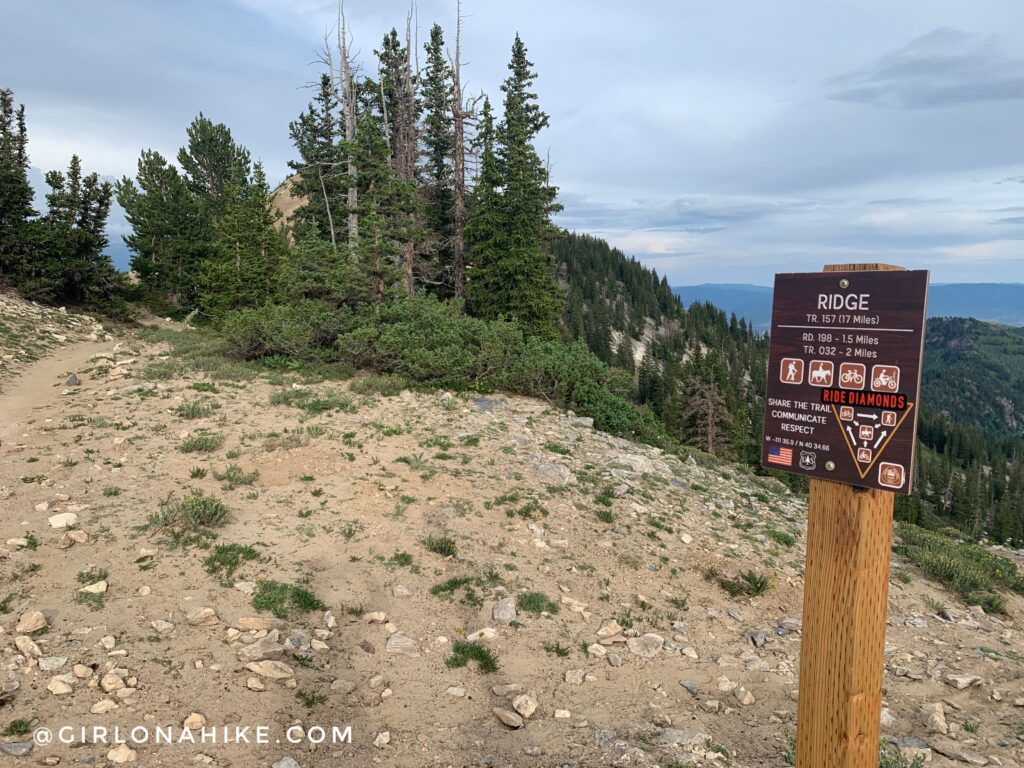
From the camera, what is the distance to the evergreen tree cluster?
96.1 ft

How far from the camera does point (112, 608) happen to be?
19.8ft

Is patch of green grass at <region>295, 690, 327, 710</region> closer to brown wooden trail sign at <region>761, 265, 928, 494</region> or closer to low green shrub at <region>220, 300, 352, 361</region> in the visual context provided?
brown wooden trail sign at <region>761, 265, 928, 494</region>

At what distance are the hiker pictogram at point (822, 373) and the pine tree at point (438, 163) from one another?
27.7m

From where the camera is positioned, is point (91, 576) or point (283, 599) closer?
point (91, 576)

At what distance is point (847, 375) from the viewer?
10.3 ft

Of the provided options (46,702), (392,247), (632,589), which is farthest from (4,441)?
(392,247)

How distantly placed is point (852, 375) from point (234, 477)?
912cm

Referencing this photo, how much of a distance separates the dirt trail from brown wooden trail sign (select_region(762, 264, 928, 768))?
1248 centimetres

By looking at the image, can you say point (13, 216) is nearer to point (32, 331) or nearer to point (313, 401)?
point (32, 331)

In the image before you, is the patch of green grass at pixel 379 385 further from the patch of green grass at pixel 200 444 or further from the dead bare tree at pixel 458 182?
the dead bare tree at pixel 458 182

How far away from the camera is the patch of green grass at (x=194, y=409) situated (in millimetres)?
12148

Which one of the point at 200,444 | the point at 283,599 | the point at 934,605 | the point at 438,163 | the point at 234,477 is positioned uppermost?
the point at 438,163

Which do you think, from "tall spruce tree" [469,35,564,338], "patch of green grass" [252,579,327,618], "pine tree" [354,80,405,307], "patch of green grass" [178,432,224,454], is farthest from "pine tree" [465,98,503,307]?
"patch of green grass" [252,579,327,618]

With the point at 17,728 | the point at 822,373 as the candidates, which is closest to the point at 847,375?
the point at 822,373
